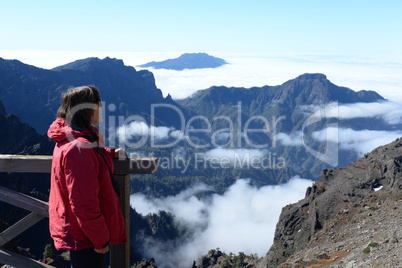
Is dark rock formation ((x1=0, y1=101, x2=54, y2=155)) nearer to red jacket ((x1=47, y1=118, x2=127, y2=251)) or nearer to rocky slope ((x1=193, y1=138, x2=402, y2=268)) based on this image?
rocky slope ((x1=193, y1=138, x2=402, y2=268))

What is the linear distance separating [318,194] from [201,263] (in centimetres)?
3843

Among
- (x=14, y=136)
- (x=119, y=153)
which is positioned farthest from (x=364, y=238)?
(x=14, y=136)

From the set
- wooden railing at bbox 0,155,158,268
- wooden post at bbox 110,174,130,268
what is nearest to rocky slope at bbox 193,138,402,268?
wooden post at bbox 110,174,130,268

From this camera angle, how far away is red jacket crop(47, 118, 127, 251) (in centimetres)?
399

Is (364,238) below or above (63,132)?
below

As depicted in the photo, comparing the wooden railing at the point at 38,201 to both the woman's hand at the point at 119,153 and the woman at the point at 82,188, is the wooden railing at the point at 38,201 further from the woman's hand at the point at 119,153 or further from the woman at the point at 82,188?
the woman at the point at 82,188

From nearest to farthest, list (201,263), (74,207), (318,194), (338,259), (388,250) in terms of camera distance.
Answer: (74,207) → (388,250) → (338,259) → (318,194) → (201,263)

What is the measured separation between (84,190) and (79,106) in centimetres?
105

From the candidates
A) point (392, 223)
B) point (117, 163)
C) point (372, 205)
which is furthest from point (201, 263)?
point (117, 163)

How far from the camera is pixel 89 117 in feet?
14.6

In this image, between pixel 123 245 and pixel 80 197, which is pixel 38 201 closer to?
pixel 123 245

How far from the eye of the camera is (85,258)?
4.30 m

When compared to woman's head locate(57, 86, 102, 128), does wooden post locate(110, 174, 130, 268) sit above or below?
below

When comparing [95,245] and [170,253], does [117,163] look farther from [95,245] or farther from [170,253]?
[170,253]
